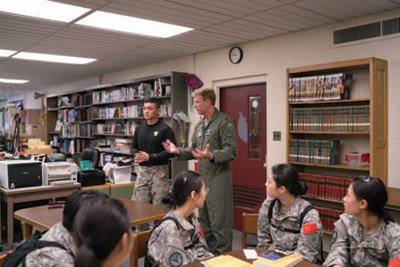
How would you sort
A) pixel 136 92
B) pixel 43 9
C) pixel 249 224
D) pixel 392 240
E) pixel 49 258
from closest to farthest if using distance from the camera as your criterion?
pixel 49 258, pixel 392 240, pixel 249 224, pixel 43 9, pixel 136 92

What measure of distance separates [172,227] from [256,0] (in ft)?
7.53

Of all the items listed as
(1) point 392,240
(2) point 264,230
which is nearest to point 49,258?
(2) point 264,230

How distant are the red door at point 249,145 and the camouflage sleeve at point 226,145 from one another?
1597mm

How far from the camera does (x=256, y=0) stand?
327cm

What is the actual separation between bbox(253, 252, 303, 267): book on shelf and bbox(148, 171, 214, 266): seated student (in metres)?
0.36

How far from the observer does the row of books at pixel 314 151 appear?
12.6ft

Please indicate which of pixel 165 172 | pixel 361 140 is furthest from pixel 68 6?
pixel 361 140

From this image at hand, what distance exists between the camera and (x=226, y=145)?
3.39 metres

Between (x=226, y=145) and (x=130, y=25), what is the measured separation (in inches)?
73.0

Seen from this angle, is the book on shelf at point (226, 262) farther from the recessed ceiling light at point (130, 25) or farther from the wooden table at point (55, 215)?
the recessed ceiling light at point (130, 25)

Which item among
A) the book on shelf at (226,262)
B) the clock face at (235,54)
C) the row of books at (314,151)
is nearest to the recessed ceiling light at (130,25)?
the clock face at (235,54)

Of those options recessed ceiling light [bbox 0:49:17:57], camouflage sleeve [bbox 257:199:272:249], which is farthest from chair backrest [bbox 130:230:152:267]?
recessed ceiling light [bbox 0:49:17:57]

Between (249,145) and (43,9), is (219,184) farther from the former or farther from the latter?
(43,9)

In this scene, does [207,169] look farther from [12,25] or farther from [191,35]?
[12,25]
